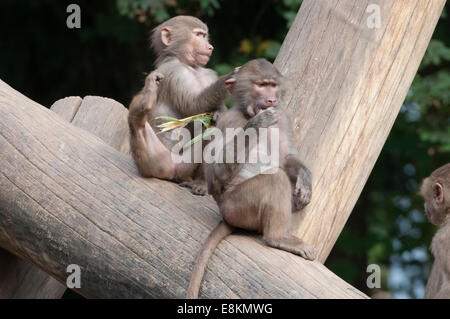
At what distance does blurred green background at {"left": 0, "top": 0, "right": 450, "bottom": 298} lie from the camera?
738 cm

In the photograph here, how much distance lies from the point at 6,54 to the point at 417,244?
547cm

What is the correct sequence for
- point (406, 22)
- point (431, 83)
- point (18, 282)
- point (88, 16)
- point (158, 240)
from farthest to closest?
point (88, 16) < point (431, 83) < point (18, 282) < point (406, 22) < point (158, 240)

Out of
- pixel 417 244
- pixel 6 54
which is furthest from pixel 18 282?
pixel 417 244

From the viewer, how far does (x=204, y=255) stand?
138 inches

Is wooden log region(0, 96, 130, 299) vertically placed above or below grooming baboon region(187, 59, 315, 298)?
below

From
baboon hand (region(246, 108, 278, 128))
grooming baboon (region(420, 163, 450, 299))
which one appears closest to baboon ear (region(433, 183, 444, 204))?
grooming baboon (region(420, 163, 450, 299))

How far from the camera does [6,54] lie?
823 centimetres

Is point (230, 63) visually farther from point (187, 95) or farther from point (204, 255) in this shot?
point (204, 255)

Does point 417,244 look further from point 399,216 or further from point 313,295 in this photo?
point 313,295

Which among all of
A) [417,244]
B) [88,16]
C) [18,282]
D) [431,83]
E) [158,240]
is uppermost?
[431,83]

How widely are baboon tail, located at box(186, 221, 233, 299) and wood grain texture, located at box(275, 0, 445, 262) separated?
0.53 meters

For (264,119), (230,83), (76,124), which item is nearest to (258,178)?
(264,119)

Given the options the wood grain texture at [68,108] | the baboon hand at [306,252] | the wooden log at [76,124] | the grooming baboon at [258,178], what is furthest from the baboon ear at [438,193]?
the wood grain texture at [68,108]

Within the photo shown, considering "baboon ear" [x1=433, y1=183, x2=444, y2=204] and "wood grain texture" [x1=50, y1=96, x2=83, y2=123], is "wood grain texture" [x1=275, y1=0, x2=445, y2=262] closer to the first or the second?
"baboon ear" [x1=433, y1=183, x2=444, y2=204]
